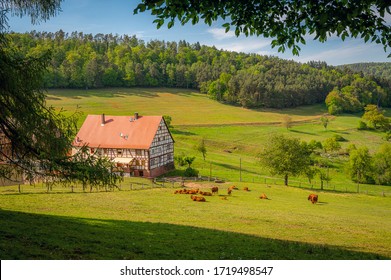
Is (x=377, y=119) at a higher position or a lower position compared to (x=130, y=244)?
lower

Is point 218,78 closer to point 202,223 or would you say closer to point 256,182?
point 256,182

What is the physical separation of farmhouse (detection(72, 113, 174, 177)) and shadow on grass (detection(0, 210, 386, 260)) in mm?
33591

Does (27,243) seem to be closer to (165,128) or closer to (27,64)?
(27,64)

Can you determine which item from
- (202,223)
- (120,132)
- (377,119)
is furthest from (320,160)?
(202,223)

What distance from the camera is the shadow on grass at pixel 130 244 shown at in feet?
34.0

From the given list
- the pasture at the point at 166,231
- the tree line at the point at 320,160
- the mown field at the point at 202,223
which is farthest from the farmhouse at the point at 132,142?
the pasture at the point at 166,231

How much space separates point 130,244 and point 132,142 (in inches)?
1547

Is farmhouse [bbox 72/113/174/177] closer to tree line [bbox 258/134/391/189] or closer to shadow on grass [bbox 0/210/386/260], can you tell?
tree line [bbox 258/134/391/189]

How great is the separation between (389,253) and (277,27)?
31.7 ft

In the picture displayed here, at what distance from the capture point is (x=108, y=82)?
4847 inches

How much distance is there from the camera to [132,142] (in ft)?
167

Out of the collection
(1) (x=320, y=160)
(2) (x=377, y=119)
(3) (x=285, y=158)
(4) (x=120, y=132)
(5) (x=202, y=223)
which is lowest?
(1) (x=320, y=160)
